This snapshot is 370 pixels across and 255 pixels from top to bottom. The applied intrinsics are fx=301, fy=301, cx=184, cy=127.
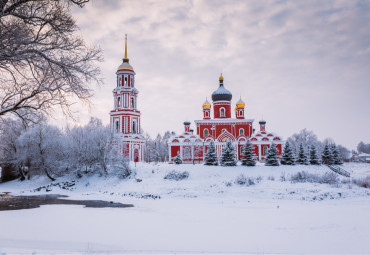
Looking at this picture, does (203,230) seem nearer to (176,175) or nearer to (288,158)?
(176,175)

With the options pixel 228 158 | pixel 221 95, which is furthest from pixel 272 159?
pixel 221 95

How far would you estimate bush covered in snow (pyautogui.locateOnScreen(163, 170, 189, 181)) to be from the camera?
2783cm

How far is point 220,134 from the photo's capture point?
4412cm

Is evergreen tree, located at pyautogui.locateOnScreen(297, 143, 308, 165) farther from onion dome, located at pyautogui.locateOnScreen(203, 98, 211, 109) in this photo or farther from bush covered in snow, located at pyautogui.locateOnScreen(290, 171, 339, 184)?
onion dome, located at pyautogui.locateOnScreen(203, 98, 211, 109)

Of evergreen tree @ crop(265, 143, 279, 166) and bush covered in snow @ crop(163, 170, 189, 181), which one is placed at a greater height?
evergreen tree @ crop(265, 143, 279, 166)

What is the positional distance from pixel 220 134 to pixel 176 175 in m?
17.4

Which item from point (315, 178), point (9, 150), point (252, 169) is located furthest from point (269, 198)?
point (9, 150)

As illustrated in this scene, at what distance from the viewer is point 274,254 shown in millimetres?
7484

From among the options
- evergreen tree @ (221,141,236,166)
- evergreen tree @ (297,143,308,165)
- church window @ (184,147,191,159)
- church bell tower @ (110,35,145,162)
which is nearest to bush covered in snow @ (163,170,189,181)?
evergreen tree @ (221,141,236,166)

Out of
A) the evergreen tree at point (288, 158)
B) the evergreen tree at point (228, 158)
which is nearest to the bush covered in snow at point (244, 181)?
the evergreen tree at point (228, 158)

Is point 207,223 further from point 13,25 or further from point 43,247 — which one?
point 13,25

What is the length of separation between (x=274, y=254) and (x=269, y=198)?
Answer: 1221 centimetres

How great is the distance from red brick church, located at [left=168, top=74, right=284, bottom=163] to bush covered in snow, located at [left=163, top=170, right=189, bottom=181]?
39.5 feet

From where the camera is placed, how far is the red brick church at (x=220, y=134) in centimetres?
4259
